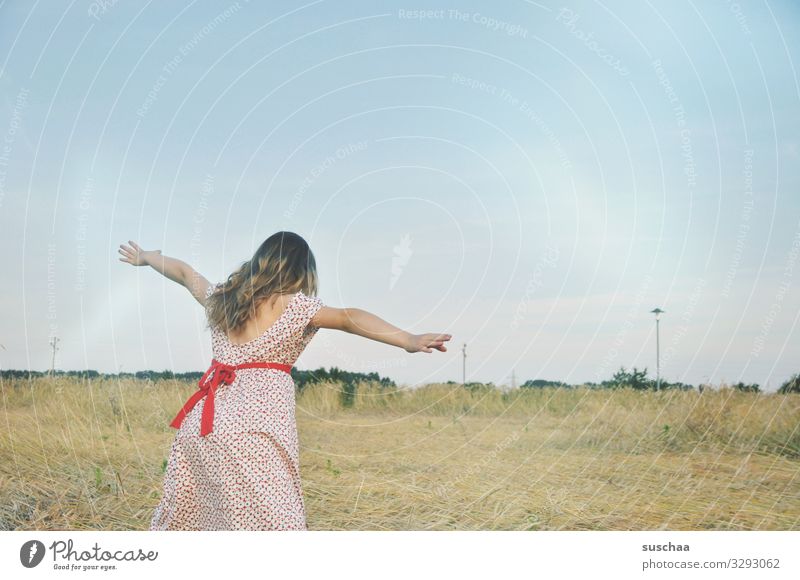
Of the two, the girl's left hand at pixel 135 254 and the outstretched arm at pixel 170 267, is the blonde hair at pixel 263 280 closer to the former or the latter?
the outstretched arm at pixel 170 267

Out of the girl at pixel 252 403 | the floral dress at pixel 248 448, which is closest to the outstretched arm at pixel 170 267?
the girl at pixel 252 403

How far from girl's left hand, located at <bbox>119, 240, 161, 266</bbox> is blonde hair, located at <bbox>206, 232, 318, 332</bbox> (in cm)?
59

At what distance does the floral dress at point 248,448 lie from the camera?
3.37m

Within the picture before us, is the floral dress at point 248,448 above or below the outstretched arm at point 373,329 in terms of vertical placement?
below

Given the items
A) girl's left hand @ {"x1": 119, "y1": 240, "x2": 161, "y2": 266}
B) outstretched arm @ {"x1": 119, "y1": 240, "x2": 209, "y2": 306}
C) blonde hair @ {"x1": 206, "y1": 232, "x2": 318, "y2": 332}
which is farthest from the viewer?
girl's left hand @ {"x1": 119, "y1": 240, "x2": 161, "y2": 266}

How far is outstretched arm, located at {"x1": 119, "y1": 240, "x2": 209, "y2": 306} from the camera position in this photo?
375 cm

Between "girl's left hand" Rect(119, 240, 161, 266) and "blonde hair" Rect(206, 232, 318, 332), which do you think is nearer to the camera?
"blonde hair" Rect(206, 232, 318, 332)

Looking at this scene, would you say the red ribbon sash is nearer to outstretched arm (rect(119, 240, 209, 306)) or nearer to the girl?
the girl

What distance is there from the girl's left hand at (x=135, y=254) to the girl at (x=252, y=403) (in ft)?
1.72

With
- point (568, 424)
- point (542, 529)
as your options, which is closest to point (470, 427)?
point (568, 424)

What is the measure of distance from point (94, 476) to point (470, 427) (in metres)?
3.86

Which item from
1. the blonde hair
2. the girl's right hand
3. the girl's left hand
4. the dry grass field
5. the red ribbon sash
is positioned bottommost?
the dry grass field

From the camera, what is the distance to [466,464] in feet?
19.3

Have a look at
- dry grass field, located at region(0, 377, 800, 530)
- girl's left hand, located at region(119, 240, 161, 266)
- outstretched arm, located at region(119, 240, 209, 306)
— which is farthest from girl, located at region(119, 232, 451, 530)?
dry grass field, located at region(0, 377, 800, 530)
